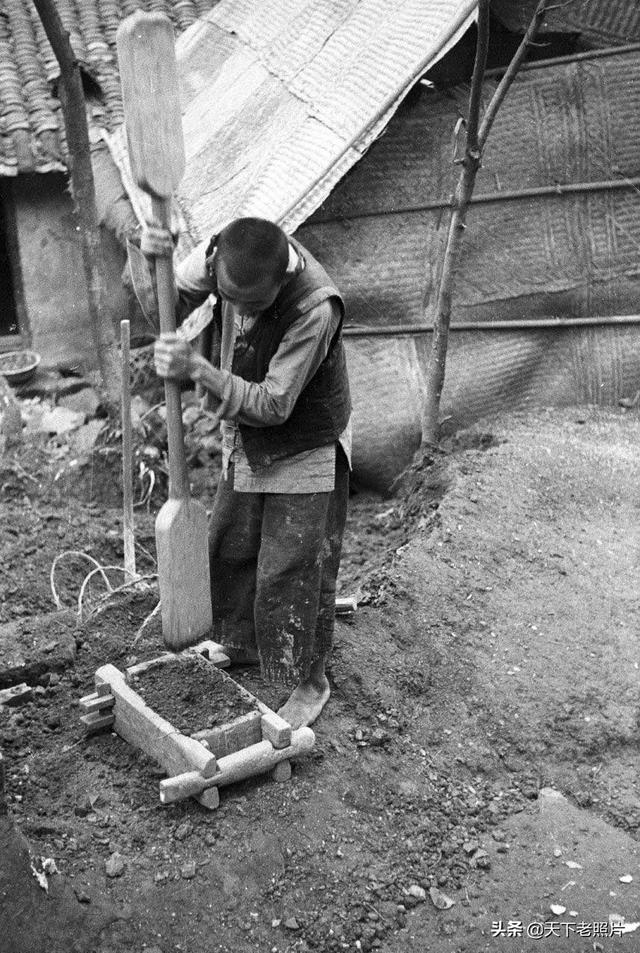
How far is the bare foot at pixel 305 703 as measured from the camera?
12.8 feet

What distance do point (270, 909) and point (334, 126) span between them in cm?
496

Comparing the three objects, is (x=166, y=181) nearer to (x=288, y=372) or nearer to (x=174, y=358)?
(x=174, y=358)

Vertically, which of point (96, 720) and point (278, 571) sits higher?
point (278, 571)

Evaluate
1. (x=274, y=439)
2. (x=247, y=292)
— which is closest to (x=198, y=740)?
(x=274, y=439)

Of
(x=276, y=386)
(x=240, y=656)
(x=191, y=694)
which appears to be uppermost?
(x=276, y=386)

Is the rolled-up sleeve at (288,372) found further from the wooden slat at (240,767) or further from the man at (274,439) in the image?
the wooden slat at (240,767)

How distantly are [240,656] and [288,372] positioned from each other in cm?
140

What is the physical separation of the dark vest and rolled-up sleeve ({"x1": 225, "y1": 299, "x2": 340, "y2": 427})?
0.08 m

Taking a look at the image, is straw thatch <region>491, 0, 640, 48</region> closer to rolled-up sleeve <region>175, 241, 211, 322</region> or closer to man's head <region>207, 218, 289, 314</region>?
rolled-up sleeve <region>175, 241, 211, 322</region>

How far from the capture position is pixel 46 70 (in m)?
10.6

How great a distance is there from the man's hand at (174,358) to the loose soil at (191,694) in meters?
1.23

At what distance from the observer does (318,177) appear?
251 inches

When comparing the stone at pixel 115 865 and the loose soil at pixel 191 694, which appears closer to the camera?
the stone at pixel 115 865

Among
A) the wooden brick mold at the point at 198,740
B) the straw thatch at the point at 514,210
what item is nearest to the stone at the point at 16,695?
the wooden brick mold at the point at 198,740
